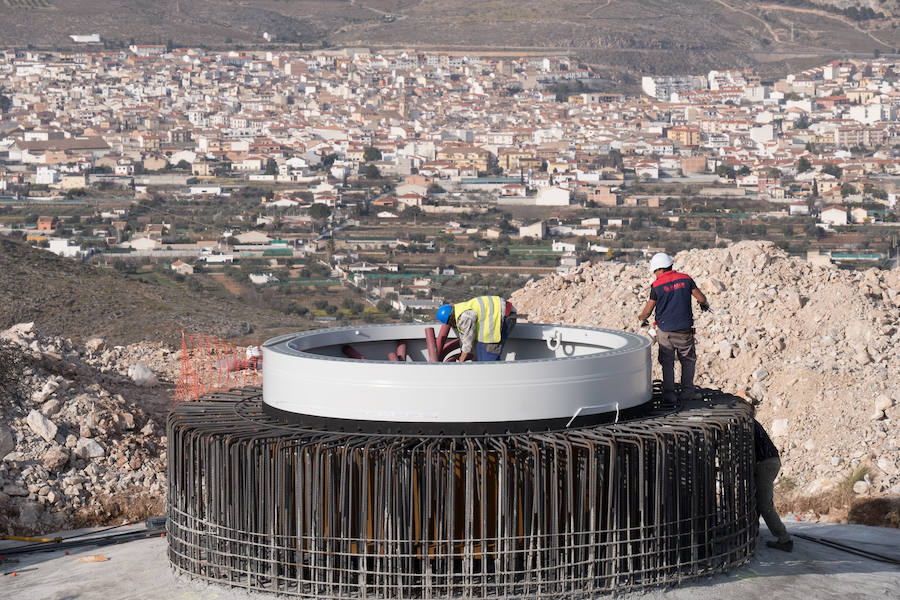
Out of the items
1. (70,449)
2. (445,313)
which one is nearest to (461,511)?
(445,313)

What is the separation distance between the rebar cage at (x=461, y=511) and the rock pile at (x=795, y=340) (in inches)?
180

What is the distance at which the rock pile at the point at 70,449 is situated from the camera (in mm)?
10609

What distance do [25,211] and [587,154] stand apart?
5045cm

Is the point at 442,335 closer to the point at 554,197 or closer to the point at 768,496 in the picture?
the point at 768,496

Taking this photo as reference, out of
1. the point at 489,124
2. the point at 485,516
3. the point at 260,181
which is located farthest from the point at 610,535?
the point at 489,124

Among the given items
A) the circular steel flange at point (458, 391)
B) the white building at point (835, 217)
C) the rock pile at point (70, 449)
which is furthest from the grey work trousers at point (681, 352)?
the white building at point (835, 217)

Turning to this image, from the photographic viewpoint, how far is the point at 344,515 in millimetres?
7008

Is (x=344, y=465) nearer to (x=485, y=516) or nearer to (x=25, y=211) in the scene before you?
(x=485, y=516)

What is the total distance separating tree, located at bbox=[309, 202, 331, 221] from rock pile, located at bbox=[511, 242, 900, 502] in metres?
55.7

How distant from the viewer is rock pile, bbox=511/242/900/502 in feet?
39.5

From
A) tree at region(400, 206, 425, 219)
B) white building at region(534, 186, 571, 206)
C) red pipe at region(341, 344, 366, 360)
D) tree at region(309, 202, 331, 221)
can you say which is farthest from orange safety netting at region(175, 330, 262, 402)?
white building at region(534, 186, 571, 206)

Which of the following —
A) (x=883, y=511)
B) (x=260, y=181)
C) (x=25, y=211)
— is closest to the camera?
(x=883, y=511)

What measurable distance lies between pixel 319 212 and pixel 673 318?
213ft

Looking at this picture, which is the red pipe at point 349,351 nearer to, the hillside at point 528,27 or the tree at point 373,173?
the tree at point 373,173
